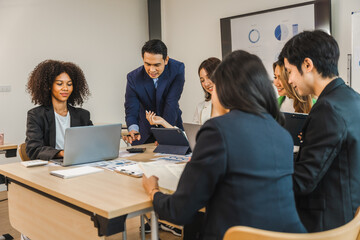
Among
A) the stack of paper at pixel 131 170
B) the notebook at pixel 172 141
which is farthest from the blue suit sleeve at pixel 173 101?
the stack of paper at pixel 131 170

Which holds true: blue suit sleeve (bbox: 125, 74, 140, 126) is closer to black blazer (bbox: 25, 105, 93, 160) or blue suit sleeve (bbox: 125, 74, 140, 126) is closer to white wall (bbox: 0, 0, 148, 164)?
black blazer (bbox: 25, 105, 93, 160)

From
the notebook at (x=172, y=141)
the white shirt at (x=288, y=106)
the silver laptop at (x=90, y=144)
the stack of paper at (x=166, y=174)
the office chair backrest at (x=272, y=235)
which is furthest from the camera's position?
the white shirt at (x=288, y=106)

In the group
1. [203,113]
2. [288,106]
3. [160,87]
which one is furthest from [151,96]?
[288,106]

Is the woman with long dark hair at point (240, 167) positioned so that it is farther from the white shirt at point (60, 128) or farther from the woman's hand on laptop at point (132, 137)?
the white shirt at point (60, 128)

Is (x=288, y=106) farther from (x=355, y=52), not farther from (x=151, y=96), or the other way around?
(x=151, y=96)

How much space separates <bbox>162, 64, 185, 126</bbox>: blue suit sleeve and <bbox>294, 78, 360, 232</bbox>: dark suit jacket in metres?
1.78

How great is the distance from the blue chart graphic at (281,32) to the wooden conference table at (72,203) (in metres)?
3.11

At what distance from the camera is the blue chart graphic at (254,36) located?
434cm

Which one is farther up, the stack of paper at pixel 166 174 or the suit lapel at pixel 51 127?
the suit lapel at pixel 51 127

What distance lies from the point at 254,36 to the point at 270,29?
0.77 ft

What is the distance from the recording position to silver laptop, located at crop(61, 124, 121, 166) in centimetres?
185

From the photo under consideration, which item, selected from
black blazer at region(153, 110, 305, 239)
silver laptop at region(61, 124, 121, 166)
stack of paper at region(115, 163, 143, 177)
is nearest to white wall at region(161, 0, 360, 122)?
silver laptop at region(61, 124, 121, 166)

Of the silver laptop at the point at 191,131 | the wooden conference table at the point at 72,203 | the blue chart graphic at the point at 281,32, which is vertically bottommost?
the wooden conference table at the point at 72,203

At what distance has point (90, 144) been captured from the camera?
6.41 ft
